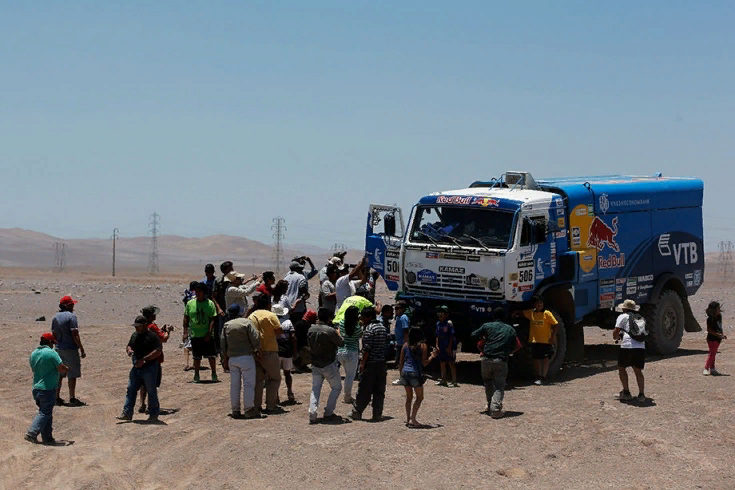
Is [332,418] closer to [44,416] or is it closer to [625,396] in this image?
[44,416]

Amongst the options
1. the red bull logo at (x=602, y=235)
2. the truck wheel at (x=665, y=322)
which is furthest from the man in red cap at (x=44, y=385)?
the truck wheel at (x=665, y=322)

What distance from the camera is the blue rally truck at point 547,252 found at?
20.3 metres

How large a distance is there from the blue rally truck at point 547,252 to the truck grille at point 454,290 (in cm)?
2

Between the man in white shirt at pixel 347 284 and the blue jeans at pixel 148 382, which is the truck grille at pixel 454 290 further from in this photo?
the blue jeans at pixel 148 382

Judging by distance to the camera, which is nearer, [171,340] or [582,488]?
[582,488]

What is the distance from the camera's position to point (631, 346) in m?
18.1

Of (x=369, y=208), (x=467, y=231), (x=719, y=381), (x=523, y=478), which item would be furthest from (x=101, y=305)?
(x=523, y=478)

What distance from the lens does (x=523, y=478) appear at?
47.0 ft

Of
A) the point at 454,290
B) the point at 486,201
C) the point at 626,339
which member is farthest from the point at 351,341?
the point at 486,201

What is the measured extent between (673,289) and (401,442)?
1111 cm

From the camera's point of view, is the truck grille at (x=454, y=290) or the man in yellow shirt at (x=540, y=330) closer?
the man in yellow shirt at (x=540, y=330)

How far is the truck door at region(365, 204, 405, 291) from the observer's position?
71.1 ft

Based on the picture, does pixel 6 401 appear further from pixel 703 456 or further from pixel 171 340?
pixel 703 456

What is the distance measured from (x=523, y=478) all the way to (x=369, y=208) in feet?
30.2
